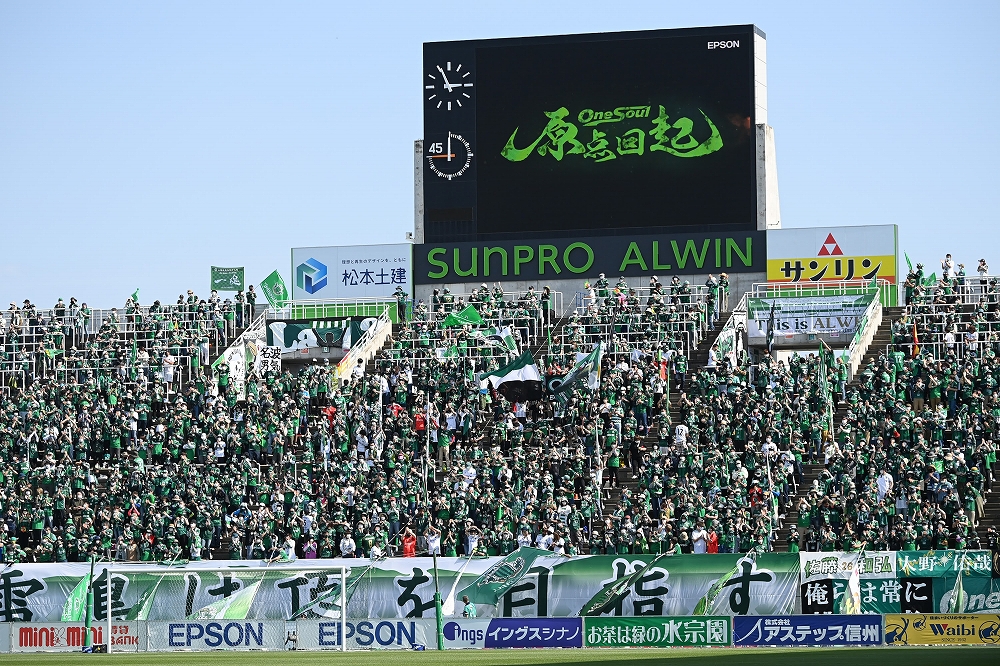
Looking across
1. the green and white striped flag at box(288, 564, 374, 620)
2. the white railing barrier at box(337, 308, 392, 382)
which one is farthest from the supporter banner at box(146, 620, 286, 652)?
the white railing barrier at box(337, 308, 392, 382)

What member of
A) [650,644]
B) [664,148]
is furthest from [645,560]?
[664,148]

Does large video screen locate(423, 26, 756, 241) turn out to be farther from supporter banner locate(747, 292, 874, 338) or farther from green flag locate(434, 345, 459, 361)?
green flag locate(434, 345, 459, 361)

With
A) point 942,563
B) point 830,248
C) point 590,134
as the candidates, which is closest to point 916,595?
point 942,563

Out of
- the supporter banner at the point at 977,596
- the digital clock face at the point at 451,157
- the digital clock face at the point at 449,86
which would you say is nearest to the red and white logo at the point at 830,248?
the digital clock face at the point at 451,157

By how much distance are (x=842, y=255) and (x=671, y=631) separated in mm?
21196

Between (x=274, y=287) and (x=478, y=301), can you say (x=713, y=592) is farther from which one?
(x=274, y=287)

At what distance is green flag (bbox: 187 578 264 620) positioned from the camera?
42.2 metres

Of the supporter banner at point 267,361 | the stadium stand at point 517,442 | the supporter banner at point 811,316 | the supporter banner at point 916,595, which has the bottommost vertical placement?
the supporter banner at point 916,595

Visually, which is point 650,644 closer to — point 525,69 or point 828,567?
point 828,567

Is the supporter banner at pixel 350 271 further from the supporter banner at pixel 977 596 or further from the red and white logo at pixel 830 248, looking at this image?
the supporter banner at pixel 977 596

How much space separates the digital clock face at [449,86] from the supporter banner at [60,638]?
73.0ft

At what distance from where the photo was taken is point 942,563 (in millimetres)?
39562

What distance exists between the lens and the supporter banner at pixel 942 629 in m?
36.4

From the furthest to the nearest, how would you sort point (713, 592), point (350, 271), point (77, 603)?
1. point (350, 271)
2. point (77, 603)
3. point (713, 592)
